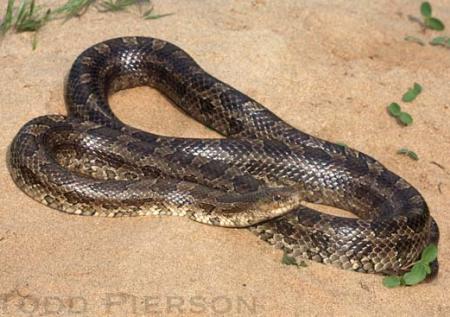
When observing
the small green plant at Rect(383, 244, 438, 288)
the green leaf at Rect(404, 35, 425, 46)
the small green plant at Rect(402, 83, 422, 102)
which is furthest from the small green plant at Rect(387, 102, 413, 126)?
the small green plant at Rect(383, 244, 438, 288)

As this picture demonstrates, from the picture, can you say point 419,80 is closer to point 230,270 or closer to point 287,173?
point 287,173

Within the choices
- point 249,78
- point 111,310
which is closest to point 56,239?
point 111,310

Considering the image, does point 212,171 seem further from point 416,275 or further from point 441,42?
point 441,42

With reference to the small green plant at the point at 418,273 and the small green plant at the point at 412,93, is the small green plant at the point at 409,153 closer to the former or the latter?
the small green plant at the point at 412,93

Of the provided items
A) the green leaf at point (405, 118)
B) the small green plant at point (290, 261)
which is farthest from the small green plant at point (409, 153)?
the small green plant at point (290, 261)

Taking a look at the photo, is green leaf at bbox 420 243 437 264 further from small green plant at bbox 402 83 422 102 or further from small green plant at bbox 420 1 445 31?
small green plant at bbox 420 1 445 31

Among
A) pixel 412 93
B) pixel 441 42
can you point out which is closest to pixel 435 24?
pixel 441 42
